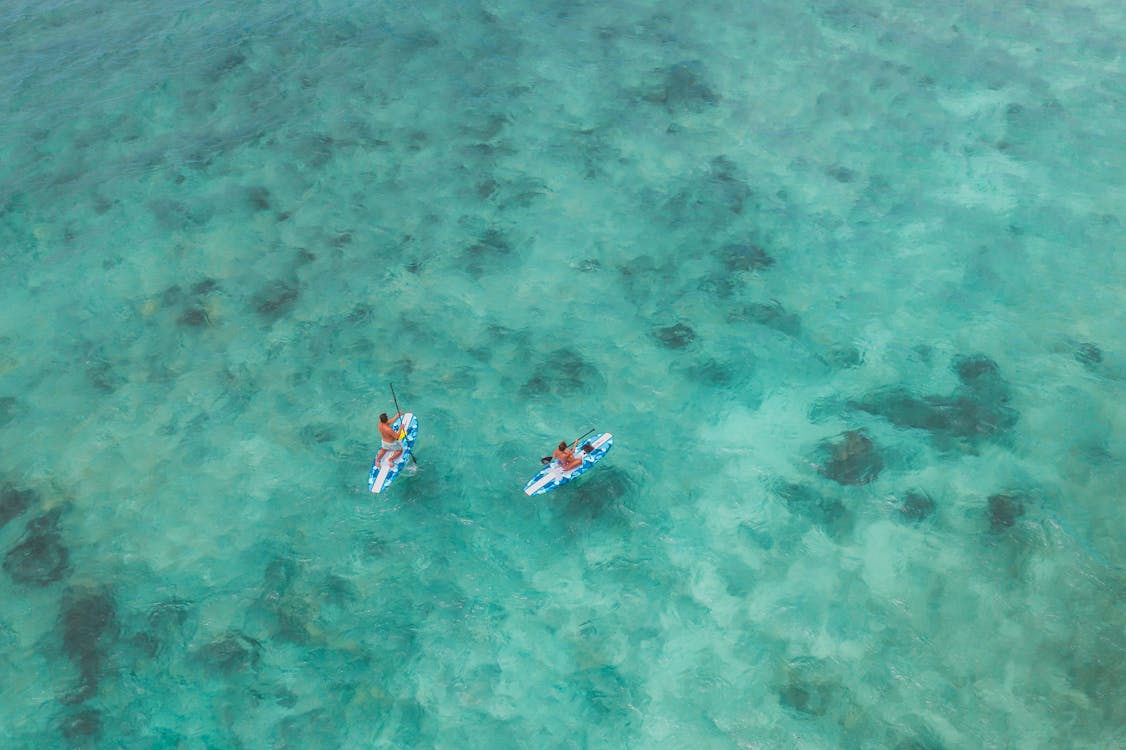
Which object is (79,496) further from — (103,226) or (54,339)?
(103,226)

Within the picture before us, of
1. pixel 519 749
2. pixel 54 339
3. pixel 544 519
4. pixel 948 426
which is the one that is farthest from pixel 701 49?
pixel 519 749

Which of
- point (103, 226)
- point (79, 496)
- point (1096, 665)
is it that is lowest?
point (1096, 665)

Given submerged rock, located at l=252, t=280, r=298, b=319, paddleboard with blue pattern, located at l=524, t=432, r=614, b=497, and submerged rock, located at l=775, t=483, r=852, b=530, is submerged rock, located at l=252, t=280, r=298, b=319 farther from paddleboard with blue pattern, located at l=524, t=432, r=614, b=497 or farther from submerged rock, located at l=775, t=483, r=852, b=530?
submerged rock, located at l=775, t=483, r=852, b=530

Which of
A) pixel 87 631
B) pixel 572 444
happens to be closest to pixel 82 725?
pixel 87 631

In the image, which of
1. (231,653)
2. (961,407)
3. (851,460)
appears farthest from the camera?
(961,407)

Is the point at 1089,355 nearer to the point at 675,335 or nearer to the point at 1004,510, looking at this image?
the point at 1004,510

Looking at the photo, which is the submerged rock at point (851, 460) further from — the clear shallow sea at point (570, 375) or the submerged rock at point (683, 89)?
the submerged rock at point (683, 89)

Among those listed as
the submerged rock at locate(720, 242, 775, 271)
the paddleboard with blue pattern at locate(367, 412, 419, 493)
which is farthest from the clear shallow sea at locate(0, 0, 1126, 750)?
the paddleboard with blue pattern at locate(367, 412, 419, 493)
